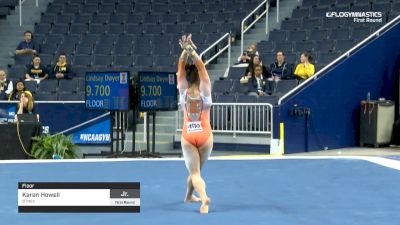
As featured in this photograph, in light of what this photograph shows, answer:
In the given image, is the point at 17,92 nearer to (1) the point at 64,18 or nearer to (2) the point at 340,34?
(1) the point at 64,18

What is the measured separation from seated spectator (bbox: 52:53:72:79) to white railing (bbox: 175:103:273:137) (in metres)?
4.70

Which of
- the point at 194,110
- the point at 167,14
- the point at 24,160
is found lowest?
the point at 24,160

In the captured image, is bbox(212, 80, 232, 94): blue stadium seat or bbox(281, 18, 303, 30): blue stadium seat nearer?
bbox(212, 80, 232, 94): blue stadium seat

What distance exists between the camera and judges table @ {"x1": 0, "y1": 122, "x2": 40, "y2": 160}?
49.9 feet

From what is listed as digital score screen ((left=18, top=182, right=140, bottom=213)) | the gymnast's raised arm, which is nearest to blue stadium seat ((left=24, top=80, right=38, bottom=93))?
digital score screen ((left=18, top=182, right=140, bottom=213))

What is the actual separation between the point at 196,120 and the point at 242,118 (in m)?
7.98

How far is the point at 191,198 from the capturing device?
32.0 ft

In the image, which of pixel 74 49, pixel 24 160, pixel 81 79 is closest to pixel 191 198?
pixel 24 160

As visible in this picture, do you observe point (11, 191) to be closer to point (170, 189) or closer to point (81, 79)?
point (170, 189)

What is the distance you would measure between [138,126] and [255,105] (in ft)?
10.5

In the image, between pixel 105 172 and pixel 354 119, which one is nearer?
pixel 105 172

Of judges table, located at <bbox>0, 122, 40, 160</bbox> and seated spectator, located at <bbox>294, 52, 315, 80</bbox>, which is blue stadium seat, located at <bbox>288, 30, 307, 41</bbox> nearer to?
seated spectator, located at <bbox>294, 52, 315, 80</bbox>

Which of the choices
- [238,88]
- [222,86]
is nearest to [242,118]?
[238,88]

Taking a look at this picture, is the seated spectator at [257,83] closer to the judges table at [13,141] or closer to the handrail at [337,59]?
the handrail at [337,59]
